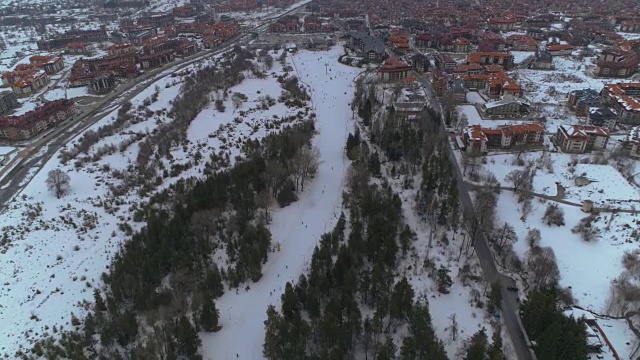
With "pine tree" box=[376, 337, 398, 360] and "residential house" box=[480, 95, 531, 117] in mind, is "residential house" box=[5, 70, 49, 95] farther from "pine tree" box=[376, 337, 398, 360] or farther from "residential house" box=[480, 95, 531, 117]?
"pine tree" box=[376, 337, 398, 360]

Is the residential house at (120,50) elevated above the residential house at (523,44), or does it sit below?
below

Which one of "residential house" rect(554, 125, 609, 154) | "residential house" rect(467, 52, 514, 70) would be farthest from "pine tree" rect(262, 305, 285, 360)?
"residential house" rect(467, 52, 514, 70)

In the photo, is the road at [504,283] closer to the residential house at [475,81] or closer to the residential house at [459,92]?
the residential house at [459,92]

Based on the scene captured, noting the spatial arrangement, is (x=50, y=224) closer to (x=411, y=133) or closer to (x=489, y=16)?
(x=411, y=133)

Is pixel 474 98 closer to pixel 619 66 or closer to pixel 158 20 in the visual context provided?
pixel 619 66

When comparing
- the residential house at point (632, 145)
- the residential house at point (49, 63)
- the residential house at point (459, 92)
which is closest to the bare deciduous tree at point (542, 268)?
the residential house at point (632, 145)

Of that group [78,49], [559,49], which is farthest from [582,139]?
[78,49]

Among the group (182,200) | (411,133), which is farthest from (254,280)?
(411,133)
